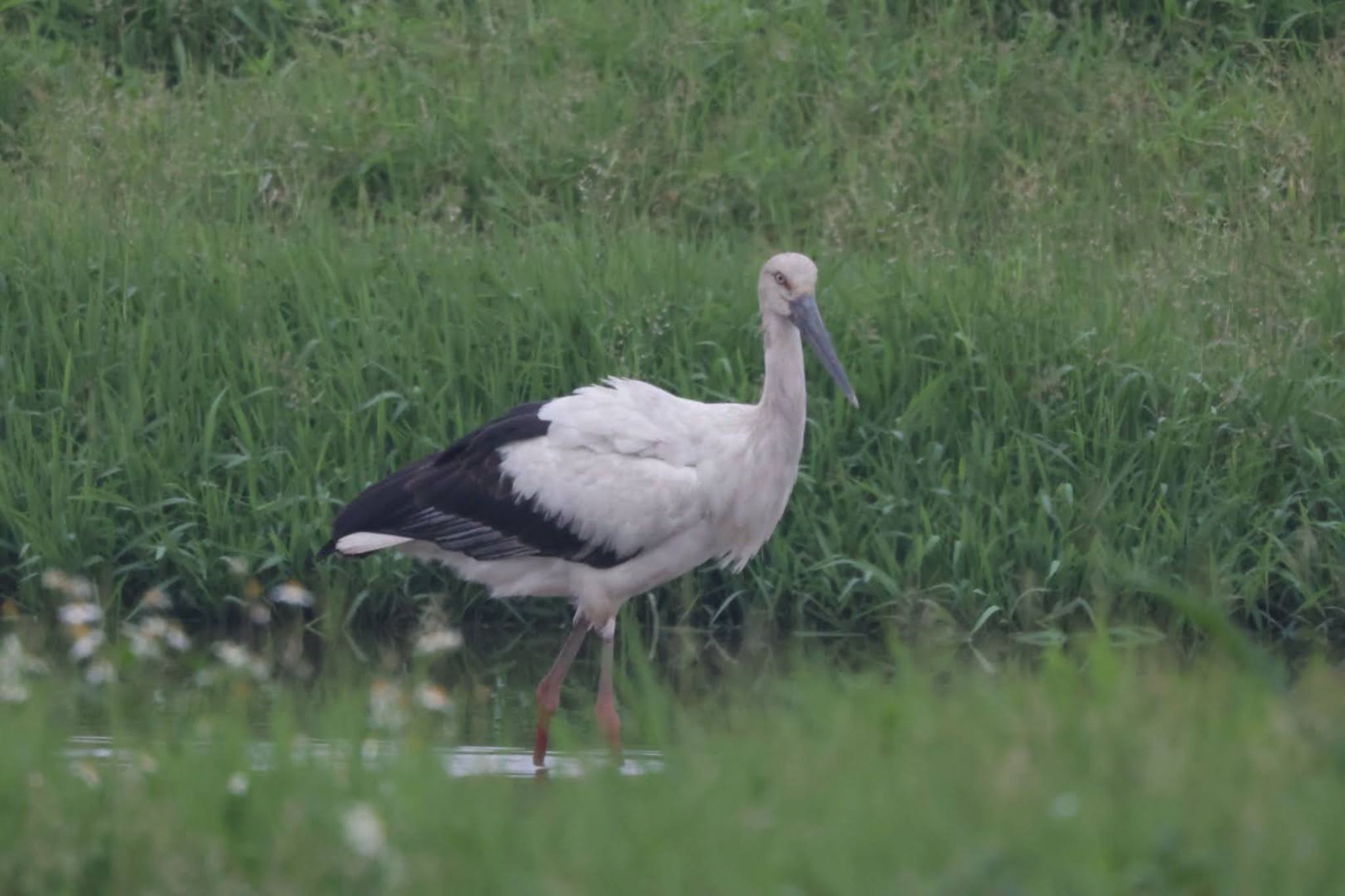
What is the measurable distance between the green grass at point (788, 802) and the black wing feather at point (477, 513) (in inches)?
81.0

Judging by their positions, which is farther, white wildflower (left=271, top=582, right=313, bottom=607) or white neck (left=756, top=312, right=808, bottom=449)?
white wildflower (left=271, top=582, right=313, bottom=607)

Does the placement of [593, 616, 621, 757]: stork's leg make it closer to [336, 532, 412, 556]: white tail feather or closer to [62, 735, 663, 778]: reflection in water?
[336, 532, 412, 556]: white tail feather

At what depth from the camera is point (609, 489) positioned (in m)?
6.37

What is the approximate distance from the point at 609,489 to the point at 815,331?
75cm

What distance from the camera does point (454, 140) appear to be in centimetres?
1040

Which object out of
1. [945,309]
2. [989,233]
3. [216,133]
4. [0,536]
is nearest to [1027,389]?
[945,309]

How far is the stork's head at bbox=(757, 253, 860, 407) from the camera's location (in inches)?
256

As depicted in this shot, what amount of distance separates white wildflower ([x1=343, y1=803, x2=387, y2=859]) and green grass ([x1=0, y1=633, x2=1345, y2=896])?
0.05 ft

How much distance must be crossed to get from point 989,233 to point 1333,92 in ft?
6.28

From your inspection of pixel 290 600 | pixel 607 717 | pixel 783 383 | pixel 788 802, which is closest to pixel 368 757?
pixel 788 802

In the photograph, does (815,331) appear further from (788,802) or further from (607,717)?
(788,802)

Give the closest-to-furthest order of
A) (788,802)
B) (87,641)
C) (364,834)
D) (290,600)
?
(364,834) → (788,802) → (87,641) → (290,600)

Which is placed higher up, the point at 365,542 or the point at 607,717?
the point at 365,542

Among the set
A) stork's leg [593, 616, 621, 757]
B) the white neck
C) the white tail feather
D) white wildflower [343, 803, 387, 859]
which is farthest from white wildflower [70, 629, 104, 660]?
the white neck
